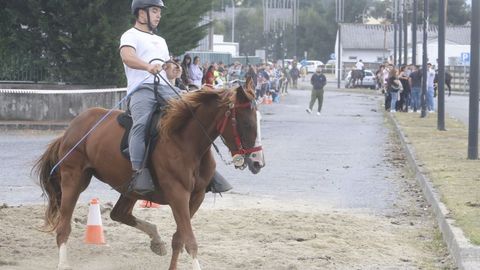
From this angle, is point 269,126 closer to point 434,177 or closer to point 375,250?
point 434,177

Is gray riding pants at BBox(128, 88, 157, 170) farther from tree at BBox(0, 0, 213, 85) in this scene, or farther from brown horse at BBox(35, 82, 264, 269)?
tree at BBox(0, 0, 213, 85)

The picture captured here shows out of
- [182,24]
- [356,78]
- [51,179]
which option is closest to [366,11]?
[356,78]

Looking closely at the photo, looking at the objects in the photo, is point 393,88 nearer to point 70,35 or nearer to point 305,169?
point 70,35

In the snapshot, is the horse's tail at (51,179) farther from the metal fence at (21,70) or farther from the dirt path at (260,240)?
the metal fence at (21,70)

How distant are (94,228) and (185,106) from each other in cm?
205

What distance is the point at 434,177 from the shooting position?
1448 cm

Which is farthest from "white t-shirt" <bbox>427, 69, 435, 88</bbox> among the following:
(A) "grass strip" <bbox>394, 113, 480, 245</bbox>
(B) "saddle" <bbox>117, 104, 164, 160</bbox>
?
(B) "saddle" <bbox>117, 104, 164, 160</bbox>

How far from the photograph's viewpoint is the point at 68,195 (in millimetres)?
8484

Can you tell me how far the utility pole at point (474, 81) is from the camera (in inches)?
693

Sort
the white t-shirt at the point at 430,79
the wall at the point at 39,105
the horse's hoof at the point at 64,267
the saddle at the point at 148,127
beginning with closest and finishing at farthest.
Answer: the saddle at the point at 148,127
the horse's hoof at the point at 64,267
the wall at the point at 39,105
the white t-shirt at the point at 430,79

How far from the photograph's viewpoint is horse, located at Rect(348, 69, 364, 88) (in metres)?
77.1

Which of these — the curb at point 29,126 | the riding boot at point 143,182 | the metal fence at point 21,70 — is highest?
the metal fence at point 21,70

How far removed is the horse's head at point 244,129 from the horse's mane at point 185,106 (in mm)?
110

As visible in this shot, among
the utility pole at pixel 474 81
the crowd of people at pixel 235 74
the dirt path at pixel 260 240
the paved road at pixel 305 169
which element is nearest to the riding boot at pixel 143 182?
the dirt path at pixel 260 240
